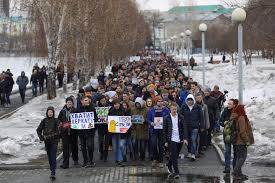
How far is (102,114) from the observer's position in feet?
47.0

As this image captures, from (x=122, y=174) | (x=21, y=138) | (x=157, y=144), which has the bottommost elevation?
(x=122, y=174)

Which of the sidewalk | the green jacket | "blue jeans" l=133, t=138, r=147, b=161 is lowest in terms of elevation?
the sidewalk

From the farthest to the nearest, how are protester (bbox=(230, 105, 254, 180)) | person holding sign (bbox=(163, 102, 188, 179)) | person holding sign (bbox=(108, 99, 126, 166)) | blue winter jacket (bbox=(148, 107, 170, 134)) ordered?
person holding sign (bbox=(108, 99, 126, 166)) → blue winter jacket (bbox=(148, 107, 170, 134)) → person holding sign (bbox=(163, 102, 188, 179)) → protester (bbox=(230, 105, 254, 180))

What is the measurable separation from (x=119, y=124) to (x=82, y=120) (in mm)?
872

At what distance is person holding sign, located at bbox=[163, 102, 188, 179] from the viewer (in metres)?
12.2

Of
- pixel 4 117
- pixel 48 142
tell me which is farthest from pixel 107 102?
pixel 4 117

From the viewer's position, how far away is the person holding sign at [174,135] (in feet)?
40.0

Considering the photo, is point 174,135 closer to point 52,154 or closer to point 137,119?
point 137,119

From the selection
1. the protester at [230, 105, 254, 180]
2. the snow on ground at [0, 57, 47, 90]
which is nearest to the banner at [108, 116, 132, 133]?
the protester at [230, 105, 254, 180]

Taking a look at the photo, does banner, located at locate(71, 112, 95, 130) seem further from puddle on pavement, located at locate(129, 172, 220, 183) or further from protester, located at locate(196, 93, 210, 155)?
protester, located at locate(196, 93, 210, 155)

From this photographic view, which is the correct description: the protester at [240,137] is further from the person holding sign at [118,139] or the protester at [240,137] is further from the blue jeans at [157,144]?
the person holding sign at [118,139]

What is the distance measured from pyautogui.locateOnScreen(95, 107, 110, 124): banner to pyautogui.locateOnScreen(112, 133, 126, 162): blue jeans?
1.58 ft

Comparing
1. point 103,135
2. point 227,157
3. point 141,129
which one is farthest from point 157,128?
point 227,157

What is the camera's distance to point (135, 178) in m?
12.3
